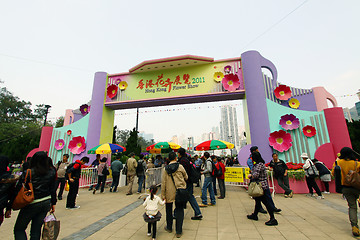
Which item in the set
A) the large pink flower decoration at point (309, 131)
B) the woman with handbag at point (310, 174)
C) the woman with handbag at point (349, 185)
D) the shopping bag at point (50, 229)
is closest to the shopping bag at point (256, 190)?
the woman with handbag at point (349, 185)

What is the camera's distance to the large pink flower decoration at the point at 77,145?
1040 centimetres

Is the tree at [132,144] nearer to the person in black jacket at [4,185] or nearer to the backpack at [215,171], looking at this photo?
the backpack at [215,171]

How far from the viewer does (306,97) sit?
948 cm

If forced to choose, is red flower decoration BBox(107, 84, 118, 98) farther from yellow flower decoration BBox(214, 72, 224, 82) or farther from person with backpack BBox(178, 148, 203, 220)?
person with backpack BBox(178, 148, 203, 220)

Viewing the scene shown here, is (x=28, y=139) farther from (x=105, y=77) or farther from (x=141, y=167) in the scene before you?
(x=141, y=167)

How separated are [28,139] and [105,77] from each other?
37.0ft

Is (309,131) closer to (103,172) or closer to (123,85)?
(103,172)

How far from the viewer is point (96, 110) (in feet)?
35.9

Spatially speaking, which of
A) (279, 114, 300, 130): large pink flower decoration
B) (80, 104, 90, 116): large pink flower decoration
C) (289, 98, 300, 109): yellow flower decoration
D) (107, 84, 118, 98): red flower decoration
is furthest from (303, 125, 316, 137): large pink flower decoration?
(80, 104, 90, 116): large pink flower decoration

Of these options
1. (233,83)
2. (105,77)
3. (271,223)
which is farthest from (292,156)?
(105,77)

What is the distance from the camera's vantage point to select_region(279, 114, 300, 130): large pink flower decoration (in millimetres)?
8212

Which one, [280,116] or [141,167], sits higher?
[280,116]

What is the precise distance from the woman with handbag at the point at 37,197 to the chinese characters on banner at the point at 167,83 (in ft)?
27.5

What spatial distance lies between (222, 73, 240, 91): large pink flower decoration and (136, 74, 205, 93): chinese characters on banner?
133 centimetres
